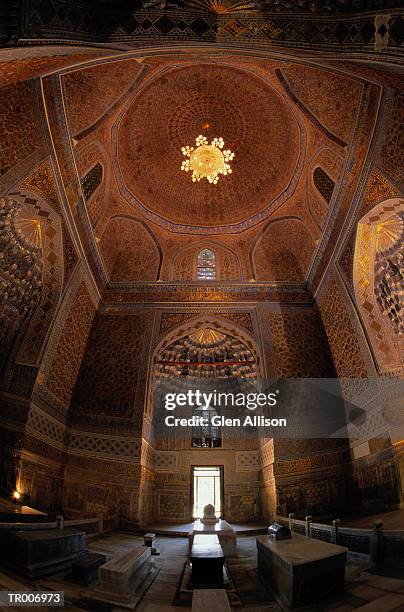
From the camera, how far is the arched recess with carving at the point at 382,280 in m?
7.15

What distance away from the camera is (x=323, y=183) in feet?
27.1

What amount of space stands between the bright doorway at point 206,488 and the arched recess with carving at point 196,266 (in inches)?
227

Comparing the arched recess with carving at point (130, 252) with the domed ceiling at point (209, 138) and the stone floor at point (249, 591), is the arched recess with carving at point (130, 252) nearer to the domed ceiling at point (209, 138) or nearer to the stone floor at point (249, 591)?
the domed ceiling at point (209, 138)

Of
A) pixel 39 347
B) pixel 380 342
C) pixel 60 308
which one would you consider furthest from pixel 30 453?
pixel 380 342

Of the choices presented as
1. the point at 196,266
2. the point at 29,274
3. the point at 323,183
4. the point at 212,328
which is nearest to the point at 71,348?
the point at 29,274

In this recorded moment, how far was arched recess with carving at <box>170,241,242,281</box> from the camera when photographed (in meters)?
10.5

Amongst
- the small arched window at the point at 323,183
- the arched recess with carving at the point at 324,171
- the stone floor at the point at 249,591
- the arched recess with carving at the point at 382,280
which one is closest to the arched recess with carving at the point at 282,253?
the arched recess with carving at the point at 324,171

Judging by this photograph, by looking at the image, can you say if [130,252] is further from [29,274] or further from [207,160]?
[207,160]

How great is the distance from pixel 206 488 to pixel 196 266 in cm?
647

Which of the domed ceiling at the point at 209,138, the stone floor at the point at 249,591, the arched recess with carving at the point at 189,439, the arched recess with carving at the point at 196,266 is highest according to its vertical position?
the domed ceiling at the point at 209,138

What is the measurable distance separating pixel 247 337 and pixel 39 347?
497cm

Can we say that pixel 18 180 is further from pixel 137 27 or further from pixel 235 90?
pixel 235 90

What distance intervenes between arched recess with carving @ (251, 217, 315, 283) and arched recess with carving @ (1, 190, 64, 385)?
4894 mm

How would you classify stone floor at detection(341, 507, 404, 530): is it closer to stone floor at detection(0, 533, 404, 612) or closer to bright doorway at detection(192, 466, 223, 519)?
stone floor at detection(0, 533, 404, 612)
